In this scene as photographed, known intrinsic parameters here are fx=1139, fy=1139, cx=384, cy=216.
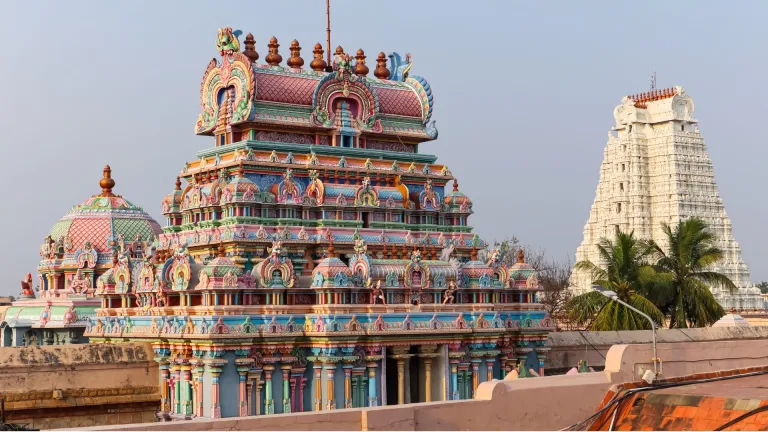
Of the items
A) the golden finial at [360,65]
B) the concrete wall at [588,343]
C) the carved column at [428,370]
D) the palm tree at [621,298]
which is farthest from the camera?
the palm tree at [621,298]

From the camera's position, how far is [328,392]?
90.7 feet

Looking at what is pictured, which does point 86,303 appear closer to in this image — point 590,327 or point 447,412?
point 590,327

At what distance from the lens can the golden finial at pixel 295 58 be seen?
109 feet

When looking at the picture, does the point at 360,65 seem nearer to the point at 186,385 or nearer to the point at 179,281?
the point at 179,281

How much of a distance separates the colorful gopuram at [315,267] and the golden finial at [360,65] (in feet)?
0.15

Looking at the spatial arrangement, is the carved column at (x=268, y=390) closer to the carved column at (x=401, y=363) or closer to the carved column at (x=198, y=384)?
the carved column at (x=198, y=384)

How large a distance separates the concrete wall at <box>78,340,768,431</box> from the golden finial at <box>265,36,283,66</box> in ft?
56.8

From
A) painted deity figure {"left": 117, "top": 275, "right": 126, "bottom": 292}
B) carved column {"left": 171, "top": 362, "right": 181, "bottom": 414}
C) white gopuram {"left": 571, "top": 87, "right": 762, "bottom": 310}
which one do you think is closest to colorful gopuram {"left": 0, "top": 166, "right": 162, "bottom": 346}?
painted deity figure {"left": 117, "top": 275, "right": 126, "bottom": 292}

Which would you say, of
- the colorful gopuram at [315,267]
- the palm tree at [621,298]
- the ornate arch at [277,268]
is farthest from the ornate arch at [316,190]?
the palm tree at [621,298]

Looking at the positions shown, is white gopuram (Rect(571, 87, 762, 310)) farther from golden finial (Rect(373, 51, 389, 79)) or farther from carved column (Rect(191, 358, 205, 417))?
carved column (Rect(191, 358, 205, 417))

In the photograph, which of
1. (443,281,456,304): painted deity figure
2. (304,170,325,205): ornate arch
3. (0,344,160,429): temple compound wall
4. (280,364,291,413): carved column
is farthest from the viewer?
(304,170,325,205): ornate arch

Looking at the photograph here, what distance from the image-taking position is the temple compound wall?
26031mm

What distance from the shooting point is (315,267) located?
29.3 metres

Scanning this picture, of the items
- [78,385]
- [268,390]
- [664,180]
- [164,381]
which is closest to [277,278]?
[268,390]
